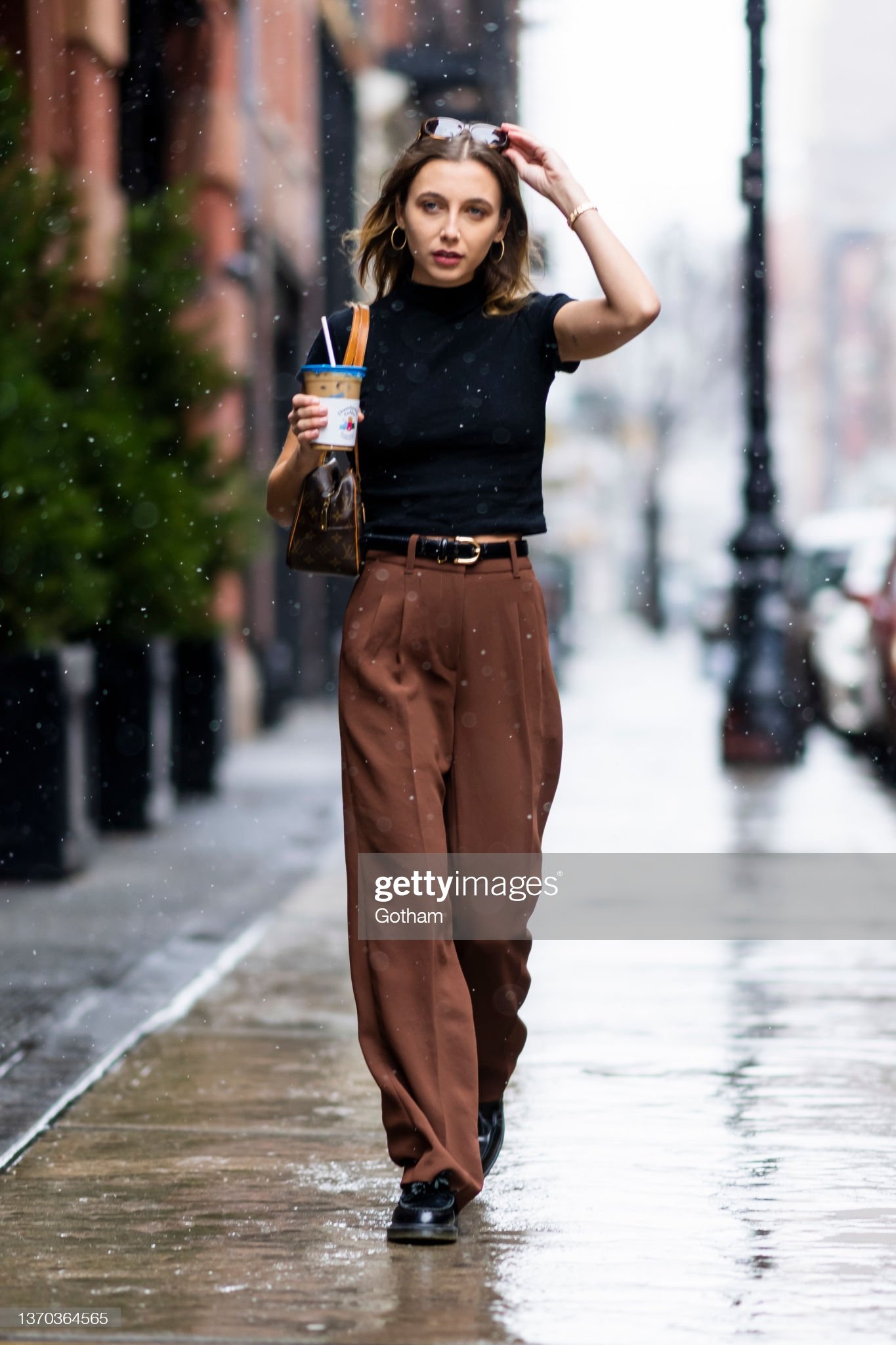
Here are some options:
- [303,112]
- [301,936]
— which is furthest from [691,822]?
[303,112]

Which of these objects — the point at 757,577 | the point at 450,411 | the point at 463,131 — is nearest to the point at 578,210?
the point at 463,131

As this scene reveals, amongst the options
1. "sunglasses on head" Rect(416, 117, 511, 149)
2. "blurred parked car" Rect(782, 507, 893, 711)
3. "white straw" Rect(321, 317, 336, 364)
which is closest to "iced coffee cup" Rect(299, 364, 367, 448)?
"white straw" Rect(321, 317, 336, 364)

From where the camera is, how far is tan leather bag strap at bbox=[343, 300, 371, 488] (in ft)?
13.5

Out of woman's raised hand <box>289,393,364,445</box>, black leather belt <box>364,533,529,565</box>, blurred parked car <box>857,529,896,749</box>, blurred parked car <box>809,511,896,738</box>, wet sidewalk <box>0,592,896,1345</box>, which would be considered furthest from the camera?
blurred parked car <box>809,511,896,738</box>

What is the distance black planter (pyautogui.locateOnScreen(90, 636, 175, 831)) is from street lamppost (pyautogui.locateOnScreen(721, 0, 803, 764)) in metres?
5.33

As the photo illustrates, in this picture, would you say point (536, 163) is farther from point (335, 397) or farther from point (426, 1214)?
point (426, 1214)

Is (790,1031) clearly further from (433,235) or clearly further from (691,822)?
(691,822)

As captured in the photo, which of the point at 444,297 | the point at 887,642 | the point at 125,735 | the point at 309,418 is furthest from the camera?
the point at 887,642

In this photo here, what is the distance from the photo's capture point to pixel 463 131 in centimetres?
416

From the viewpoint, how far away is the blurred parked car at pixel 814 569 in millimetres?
17781

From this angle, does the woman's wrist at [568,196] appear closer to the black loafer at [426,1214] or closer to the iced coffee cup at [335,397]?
the iced coffee cup at [335,397]

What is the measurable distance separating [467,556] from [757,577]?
1175 centimetres

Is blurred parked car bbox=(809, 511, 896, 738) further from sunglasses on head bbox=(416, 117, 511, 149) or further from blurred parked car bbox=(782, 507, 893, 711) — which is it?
sunglasses on head bbox=(416, 117, 511, 149)

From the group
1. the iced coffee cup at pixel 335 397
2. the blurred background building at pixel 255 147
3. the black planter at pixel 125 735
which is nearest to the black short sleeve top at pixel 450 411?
the iced coffee cup at pixel 335 397
